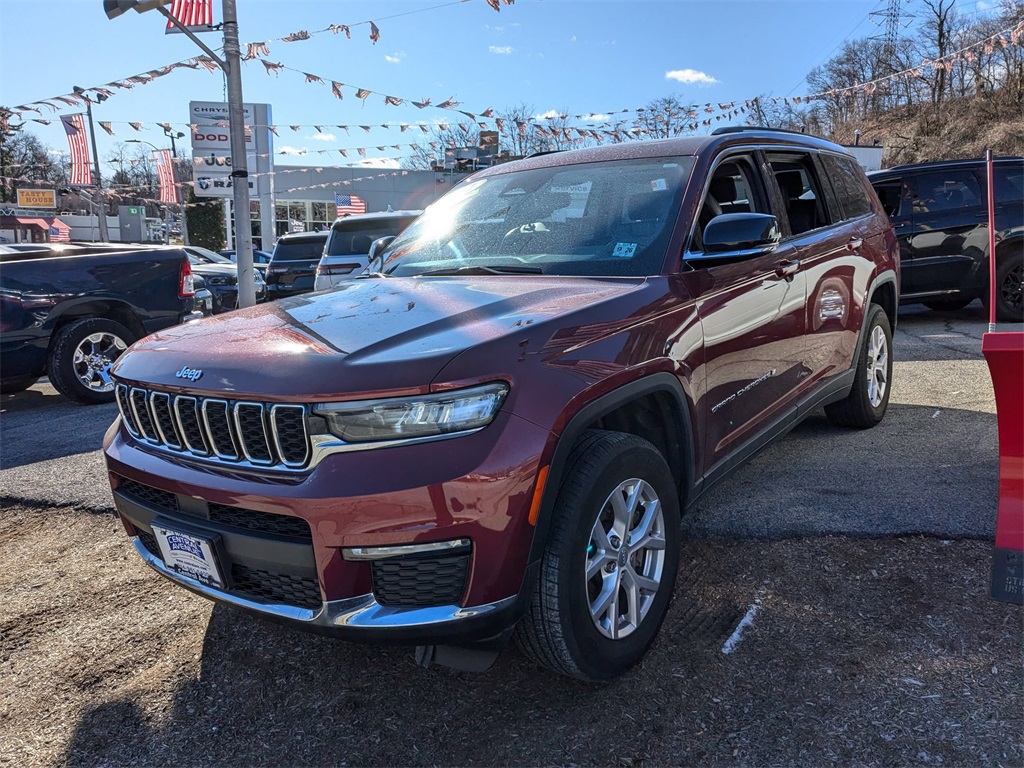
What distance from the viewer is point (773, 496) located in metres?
4.07

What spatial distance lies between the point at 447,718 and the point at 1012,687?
5.84ft

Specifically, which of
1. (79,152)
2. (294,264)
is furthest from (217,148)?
(294,264)

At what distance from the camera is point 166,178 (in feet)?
91.9

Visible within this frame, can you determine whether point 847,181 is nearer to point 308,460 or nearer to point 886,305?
point 886,305

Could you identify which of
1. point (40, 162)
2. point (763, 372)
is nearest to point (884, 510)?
point (763, 372)

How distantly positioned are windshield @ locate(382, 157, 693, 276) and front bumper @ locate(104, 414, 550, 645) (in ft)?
3.89

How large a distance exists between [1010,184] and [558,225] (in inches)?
331

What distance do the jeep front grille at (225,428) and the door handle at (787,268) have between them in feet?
8.03

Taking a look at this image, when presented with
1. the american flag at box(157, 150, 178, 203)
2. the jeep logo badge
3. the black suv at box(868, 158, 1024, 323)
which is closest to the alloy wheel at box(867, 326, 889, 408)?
the jeep logo badge

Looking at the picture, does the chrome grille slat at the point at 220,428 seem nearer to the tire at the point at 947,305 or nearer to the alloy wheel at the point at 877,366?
the alloy wheel at the point at 877,366

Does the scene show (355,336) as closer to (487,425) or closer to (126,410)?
(487,425)

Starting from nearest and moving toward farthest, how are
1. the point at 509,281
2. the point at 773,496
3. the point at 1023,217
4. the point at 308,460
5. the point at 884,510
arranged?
the point at 308,460 → the point at 509,281 → the point at 884,510 → the point at 773,496 → the point at 1023,217

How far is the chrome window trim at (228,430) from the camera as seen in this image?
222cm

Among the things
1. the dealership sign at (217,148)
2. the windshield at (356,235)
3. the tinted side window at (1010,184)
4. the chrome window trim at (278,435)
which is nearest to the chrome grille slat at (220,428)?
the chrome window trim at (278,435)
